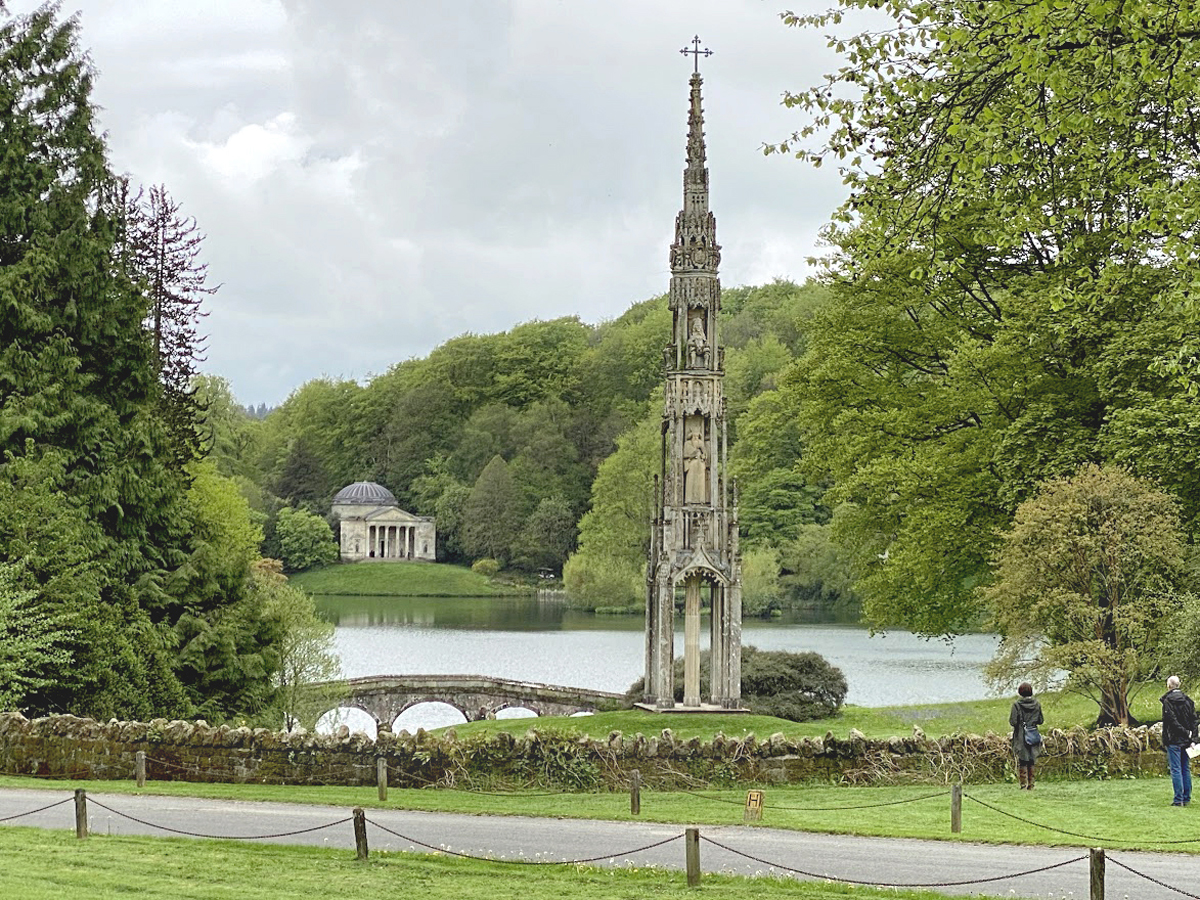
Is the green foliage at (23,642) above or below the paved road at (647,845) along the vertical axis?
above

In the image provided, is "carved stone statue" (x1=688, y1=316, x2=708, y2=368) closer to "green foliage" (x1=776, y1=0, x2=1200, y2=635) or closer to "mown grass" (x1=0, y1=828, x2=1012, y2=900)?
"green foliage" (x1=776, y1=0, x2=1200, y2=635)

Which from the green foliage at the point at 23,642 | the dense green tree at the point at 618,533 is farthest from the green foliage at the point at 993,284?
the dense green tree at the point at 618,533

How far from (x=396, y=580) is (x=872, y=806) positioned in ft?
320

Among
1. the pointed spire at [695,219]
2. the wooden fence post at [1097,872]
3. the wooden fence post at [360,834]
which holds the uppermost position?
the pointed spire at [695,219]

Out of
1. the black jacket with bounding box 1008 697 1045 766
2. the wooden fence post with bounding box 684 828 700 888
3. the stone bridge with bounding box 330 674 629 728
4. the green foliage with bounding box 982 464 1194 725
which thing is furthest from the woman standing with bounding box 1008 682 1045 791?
the stone bridge with bounding box 330 674 629 728

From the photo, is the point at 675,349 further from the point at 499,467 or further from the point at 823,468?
the point at 499,467

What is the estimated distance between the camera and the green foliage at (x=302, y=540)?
4304 inches

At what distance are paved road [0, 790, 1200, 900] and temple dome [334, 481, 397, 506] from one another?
101146mm

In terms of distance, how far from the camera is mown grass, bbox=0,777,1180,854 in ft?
46.8

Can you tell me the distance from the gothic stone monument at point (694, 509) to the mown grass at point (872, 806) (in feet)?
28.7

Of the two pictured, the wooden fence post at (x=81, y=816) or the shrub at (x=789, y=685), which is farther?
the shrub at (x=789, y=685)

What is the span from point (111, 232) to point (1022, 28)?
2207 centimetres

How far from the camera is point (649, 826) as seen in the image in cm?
1507

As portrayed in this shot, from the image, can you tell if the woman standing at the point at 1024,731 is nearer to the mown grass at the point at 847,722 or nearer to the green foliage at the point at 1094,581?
the green foliage at the point at 1094,581
